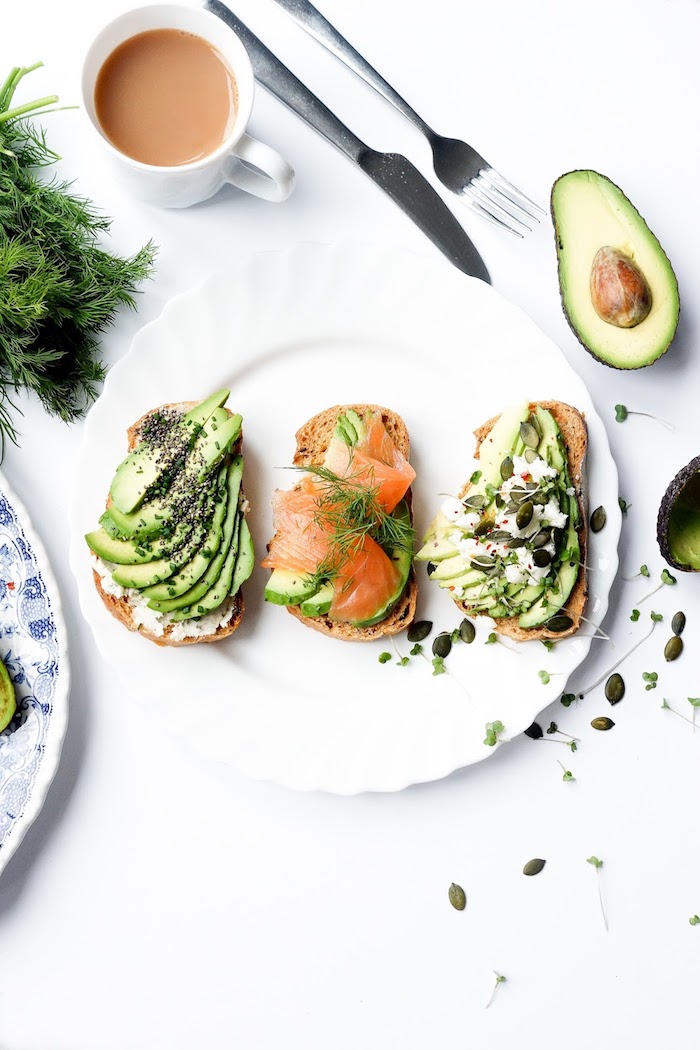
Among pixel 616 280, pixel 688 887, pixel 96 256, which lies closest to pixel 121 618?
pixel 96 256

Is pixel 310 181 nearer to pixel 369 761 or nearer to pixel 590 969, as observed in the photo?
pixel 369 761

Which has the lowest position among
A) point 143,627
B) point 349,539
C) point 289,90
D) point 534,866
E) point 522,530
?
point 143,627

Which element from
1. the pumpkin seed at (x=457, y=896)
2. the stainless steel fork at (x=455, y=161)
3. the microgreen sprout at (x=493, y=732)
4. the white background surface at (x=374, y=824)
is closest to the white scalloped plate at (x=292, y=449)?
the microgreen sprout at (x=493, y=732)

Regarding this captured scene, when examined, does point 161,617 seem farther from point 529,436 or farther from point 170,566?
point 529,436

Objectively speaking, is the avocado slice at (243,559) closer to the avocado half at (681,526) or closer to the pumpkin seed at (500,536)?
the pumpkin seed at (500,536)

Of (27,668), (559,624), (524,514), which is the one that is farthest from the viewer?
(27,668)

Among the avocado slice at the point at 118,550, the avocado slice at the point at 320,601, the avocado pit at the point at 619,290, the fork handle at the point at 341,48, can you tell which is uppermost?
the avocado pit at the point at 619,290

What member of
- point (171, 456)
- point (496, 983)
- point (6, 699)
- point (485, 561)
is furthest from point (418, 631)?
point (6, 699)
